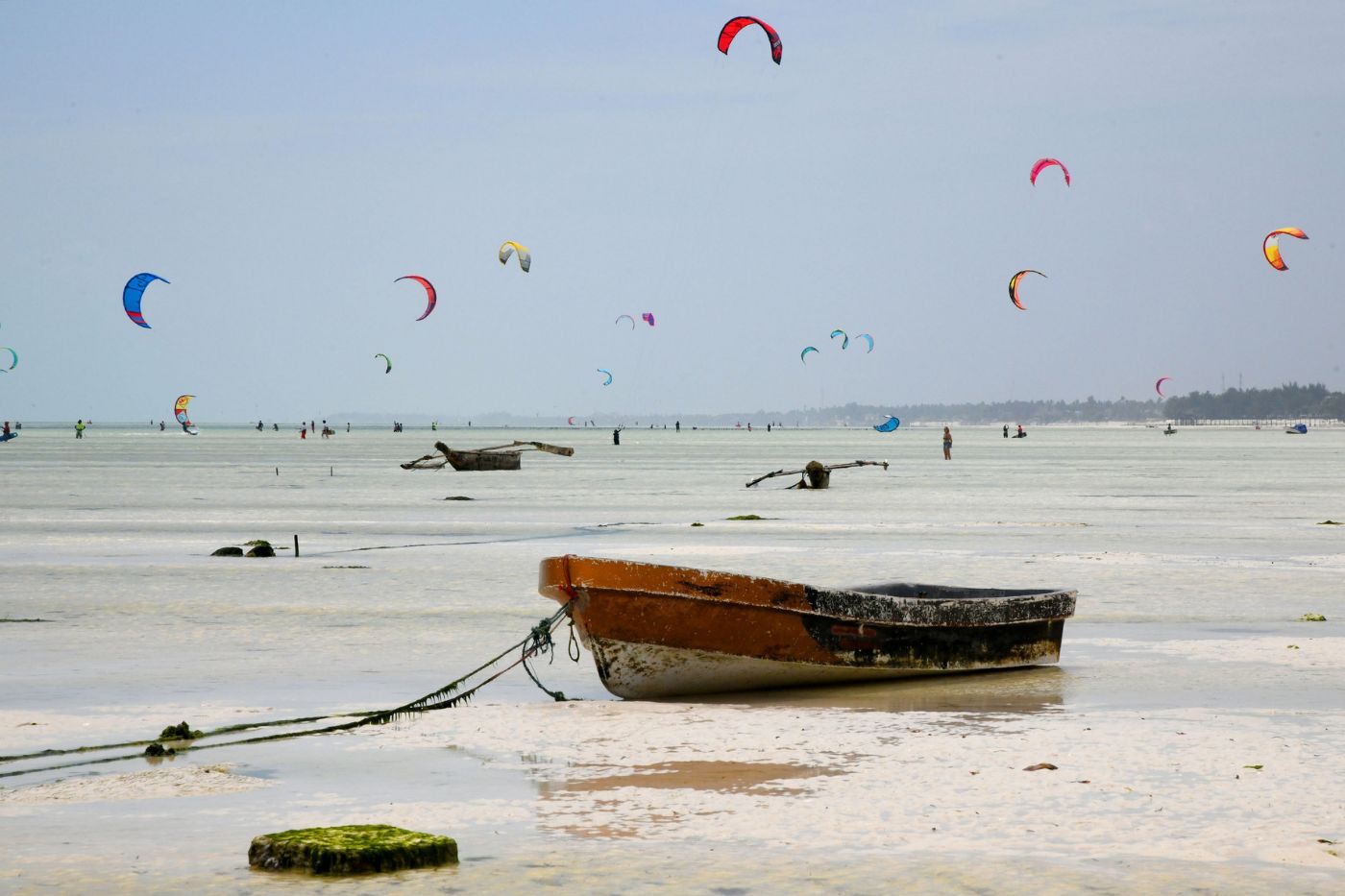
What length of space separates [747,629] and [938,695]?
139 cm

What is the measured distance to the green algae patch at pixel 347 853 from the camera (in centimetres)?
636

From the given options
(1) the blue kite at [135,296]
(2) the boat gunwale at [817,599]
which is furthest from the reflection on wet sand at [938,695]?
(1) the blue kite at [135,296]

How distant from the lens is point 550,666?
12.1 meters

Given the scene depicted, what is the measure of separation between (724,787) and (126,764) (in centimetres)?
312

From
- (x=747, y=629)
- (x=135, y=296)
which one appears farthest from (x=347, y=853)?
(x=135, y=296)

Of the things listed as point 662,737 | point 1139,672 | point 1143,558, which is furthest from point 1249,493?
point 662,737

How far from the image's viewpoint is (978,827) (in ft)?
23.1

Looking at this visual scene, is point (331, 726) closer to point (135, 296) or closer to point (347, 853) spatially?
point (347, 853)

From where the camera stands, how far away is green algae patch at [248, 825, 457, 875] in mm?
6355

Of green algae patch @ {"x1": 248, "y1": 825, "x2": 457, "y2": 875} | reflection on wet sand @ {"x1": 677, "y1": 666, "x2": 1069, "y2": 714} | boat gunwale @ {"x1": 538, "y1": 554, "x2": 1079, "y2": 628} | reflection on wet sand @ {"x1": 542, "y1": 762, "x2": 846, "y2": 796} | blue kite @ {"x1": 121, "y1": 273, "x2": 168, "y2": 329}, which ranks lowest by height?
reflection on wet sand @ {"x1": 677, "y1": 666, "x2": 1069, "y2": 714}

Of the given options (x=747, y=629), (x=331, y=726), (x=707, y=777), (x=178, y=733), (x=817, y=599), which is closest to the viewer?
(x=707, y=777)

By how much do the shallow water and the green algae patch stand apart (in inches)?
4.3

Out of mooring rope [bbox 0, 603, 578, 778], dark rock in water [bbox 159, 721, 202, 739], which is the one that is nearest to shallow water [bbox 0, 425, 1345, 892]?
mooring rope [bbox 0, 603, 578, 778]

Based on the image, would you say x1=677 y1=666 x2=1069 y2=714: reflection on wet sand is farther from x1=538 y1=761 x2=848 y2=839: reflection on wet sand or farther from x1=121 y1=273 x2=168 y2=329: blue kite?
x1=121 y1=273 x2=168 y2=329: blue kite
